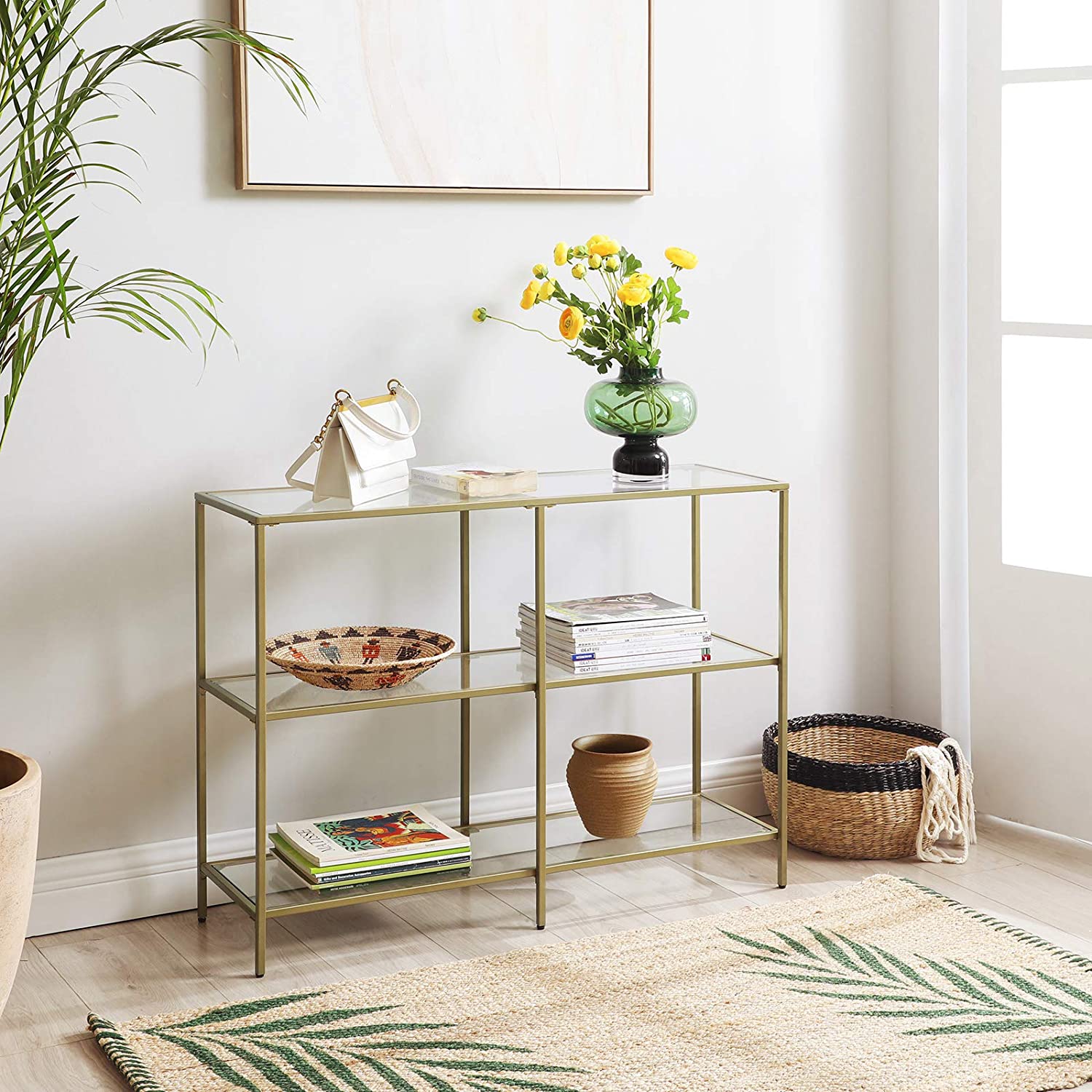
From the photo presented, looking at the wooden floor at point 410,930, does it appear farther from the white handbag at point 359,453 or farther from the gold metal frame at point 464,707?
the white handbag at point 359,453

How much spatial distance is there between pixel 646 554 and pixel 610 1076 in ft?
4.22

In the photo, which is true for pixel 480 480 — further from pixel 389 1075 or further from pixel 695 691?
pixel 389 1075

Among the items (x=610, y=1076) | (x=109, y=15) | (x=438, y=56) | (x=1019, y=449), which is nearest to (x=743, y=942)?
(x=610, y=1076)

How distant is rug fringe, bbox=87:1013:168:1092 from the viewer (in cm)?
207

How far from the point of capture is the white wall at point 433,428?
263 centimetres

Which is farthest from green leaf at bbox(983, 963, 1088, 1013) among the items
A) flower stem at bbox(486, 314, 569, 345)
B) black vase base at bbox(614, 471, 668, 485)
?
flower stem at bbox(486, 314, 569, 345)

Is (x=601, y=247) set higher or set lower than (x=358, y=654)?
higher

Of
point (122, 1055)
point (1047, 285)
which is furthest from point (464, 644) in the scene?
point (1047, 285)

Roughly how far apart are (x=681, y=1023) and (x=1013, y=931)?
2.25ft

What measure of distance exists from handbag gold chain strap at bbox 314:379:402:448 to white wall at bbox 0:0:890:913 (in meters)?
0.06

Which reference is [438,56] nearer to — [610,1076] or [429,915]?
[429,915]

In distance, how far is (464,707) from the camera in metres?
2.96

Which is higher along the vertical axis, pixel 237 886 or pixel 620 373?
pixel 620 373

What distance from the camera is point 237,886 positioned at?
2.61m
